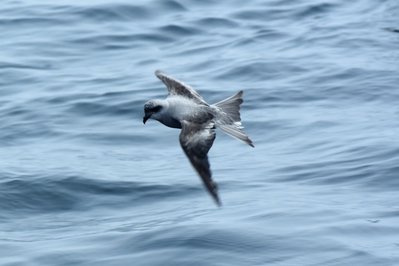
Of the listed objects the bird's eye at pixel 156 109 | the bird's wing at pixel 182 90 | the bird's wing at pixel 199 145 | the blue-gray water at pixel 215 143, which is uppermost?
the bird's eye at pixel 156 109

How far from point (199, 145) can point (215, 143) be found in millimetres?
5464

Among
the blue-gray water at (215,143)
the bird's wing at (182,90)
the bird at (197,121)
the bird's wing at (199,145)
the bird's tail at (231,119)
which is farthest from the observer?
the blue-gray water at (215,143)

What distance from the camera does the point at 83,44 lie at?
1844 centimetres

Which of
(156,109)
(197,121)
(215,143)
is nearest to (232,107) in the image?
(197,121)

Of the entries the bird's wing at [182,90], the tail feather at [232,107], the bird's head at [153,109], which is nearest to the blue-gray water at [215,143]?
the bird's wing at [182,90]

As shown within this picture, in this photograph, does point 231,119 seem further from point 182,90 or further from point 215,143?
point 215,143

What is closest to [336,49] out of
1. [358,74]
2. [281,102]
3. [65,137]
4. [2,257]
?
[358,74]

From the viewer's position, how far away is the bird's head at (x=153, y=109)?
9.08m

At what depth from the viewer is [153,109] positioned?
9.09m

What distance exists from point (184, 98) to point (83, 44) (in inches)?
351

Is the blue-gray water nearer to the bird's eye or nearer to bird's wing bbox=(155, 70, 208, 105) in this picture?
bird's wing bbox=(155, 70, 208, 105)

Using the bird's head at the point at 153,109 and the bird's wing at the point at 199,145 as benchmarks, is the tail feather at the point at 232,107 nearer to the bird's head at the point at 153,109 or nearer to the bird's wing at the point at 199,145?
the bird's wing at the point at 199,145

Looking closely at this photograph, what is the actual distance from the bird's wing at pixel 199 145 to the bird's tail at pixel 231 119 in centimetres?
11

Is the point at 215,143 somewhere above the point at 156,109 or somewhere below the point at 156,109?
below
